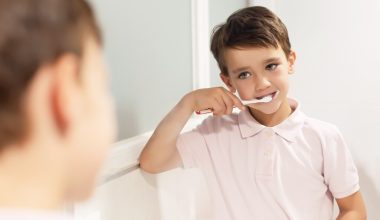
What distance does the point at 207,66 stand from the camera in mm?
1254

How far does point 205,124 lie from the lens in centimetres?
106

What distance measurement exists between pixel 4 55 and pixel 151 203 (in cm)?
72

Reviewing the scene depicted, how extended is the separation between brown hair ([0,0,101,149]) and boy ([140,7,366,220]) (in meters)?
0.63

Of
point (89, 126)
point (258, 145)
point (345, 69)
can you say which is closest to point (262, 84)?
point (258, 145)

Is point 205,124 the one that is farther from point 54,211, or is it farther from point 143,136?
point 54,211

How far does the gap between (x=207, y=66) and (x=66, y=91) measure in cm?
93

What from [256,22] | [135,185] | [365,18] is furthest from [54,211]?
[365,18]

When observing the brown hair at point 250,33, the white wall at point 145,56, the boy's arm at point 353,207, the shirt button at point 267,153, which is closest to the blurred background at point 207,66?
the white wall at point 145,56

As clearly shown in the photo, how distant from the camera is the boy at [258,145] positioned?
97 centimetres

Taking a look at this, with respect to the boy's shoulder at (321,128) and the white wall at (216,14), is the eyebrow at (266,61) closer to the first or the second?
the boy's shoulder at (321,128)

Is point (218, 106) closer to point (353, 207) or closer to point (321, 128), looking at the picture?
point (321, 128)

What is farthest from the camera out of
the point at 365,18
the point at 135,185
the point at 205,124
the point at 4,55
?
the point at 365,18

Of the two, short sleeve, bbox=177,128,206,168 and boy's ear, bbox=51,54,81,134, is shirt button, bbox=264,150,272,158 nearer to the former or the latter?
short sleeve, bbox=177,128,206,168

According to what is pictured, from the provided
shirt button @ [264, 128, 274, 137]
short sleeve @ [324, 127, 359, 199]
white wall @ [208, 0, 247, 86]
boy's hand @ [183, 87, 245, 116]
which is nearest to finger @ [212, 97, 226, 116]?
boy's hand @ [183, 87, 245, 116]
